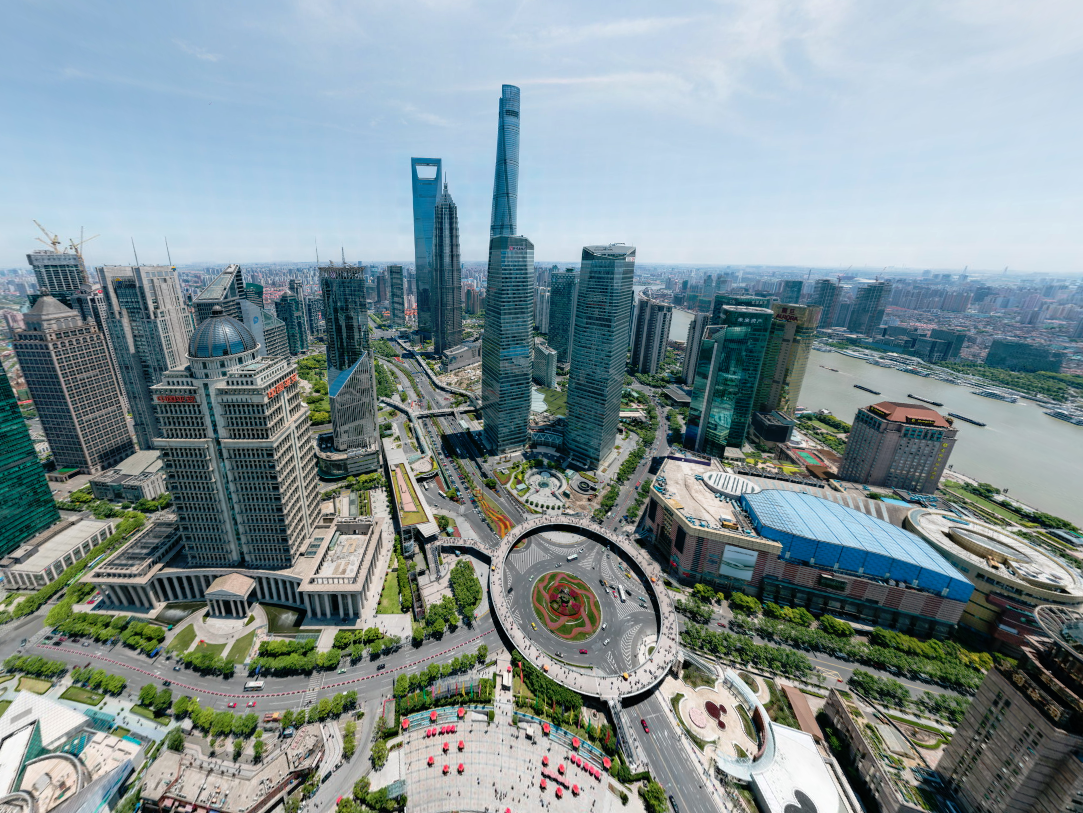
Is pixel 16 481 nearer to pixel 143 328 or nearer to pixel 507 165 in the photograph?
pixel 143 328

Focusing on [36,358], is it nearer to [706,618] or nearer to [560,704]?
[560,704]

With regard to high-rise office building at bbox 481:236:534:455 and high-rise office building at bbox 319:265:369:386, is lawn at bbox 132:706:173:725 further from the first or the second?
high-rise office building at bbox 481:236:534:455


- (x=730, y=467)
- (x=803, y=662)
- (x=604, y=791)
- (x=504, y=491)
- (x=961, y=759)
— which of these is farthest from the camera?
(x=730, y=467)

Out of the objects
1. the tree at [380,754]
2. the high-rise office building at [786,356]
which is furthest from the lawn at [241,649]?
the high-rise office building at [786,356]

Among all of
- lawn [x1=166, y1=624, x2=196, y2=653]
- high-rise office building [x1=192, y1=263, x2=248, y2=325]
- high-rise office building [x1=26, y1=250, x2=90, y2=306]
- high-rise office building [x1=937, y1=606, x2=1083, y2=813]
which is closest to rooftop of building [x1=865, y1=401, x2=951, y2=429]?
high-rise office building [x1=937, y1=606, x2=1083, y2=813]

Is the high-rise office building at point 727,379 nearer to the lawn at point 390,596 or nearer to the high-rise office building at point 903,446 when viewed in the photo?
the high-rise office building at point 903,446

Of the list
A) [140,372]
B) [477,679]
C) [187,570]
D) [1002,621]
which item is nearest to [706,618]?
[477,679]
